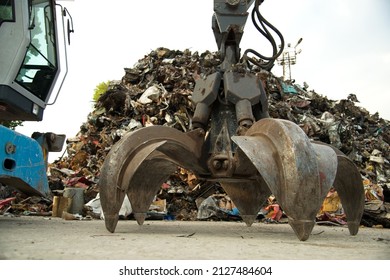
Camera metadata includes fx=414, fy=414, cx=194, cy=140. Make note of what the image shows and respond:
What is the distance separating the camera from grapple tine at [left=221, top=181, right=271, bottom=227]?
4148mm

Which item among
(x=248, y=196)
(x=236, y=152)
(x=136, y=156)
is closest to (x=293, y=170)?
(x=236, y=152)

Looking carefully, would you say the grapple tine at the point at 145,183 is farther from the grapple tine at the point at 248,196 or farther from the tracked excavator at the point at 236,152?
the grapple tine at the point at 248,196

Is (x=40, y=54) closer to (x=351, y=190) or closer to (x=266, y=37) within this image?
(x=266, y=37)

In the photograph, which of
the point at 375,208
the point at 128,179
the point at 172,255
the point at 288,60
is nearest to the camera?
the point at 172,255

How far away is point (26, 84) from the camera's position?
4367mm

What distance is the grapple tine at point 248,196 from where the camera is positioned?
13.6ft

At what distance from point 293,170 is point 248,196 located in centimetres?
197

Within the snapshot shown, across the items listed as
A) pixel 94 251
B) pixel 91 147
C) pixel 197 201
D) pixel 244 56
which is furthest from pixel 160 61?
pixel 94 251

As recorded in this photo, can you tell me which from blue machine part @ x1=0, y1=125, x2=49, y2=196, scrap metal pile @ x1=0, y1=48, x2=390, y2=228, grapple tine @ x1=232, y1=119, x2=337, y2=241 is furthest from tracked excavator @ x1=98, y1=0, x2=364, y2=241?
scrap metal pile @ x1=0, y1=48, x2=390, y2=228

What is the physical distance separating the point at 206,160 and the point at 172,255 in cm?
141

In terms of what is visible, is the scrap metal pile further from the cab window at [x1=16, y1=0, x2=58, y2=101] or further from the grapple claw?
the grapple claw

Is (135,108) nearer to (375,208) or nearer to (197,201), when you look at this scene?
(197,201)

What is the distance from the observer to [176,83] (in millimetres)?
10781

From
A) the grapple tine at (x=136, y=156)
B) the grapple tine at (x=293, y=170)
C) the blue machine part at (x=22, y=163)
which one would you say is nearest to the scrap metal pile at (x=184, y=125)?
the blue machine part at (x=22, y=163)
